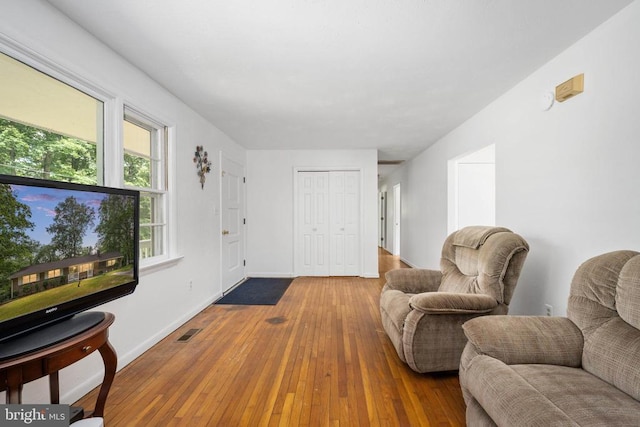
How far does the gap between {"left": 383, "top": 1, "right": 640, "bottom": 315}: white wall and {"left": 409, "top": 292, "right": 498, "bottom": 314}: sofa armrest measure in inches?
28.7

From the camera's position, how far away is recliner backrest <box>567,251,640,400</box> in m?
1.18

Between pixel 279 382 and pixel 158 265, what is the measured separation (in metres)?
1.47

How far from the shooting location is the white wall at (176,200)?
157 centimetres

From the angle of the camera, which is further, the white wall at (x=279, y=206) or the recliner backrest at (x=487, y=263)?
the white wall at (x=279, y=206)

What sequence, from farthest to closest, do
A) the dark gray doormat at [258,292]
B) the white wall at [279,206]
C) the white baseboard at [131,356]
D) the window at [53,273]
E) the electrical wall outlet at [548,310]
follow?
the white wall at [279,206], the dark gray doormat at [258,292], the electrical wall outlet at [548,310], the white baseboard at [131,356], the window at [53,273]

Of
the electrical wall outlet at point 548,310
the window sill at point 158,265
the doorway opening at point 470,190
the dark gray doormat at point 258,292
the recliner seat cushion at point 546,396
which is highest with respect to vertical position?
the doorway opening at point 470,190

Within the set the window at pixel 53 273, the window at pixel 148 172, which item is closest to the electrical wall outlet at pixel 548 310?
the window at pixel 53 273

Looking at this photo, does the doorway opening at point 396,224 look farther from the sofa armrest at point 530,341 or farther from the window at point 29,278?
the window at point 29,278

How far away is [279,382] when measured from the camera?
1.97 metres

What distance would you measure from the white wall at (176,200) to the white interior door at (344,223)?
2.08 metres

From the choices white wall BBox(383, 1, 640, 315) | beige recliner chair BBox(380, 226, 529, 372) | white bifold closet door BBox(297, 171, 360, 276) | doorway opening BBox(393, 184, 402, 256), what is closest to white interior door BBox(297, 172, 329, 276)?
white bifold closet door BBox(297, 171, 360, 276)

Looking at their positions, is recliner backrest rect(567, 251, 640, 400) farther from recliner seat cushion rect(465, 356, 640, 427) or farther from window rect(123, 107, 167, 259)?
window rect(123, 107, 167, 259)

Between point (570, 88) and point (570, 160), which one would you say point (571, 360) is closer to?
point (570, 160)

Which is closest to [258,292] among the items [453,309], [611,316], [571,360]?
[453,309]
